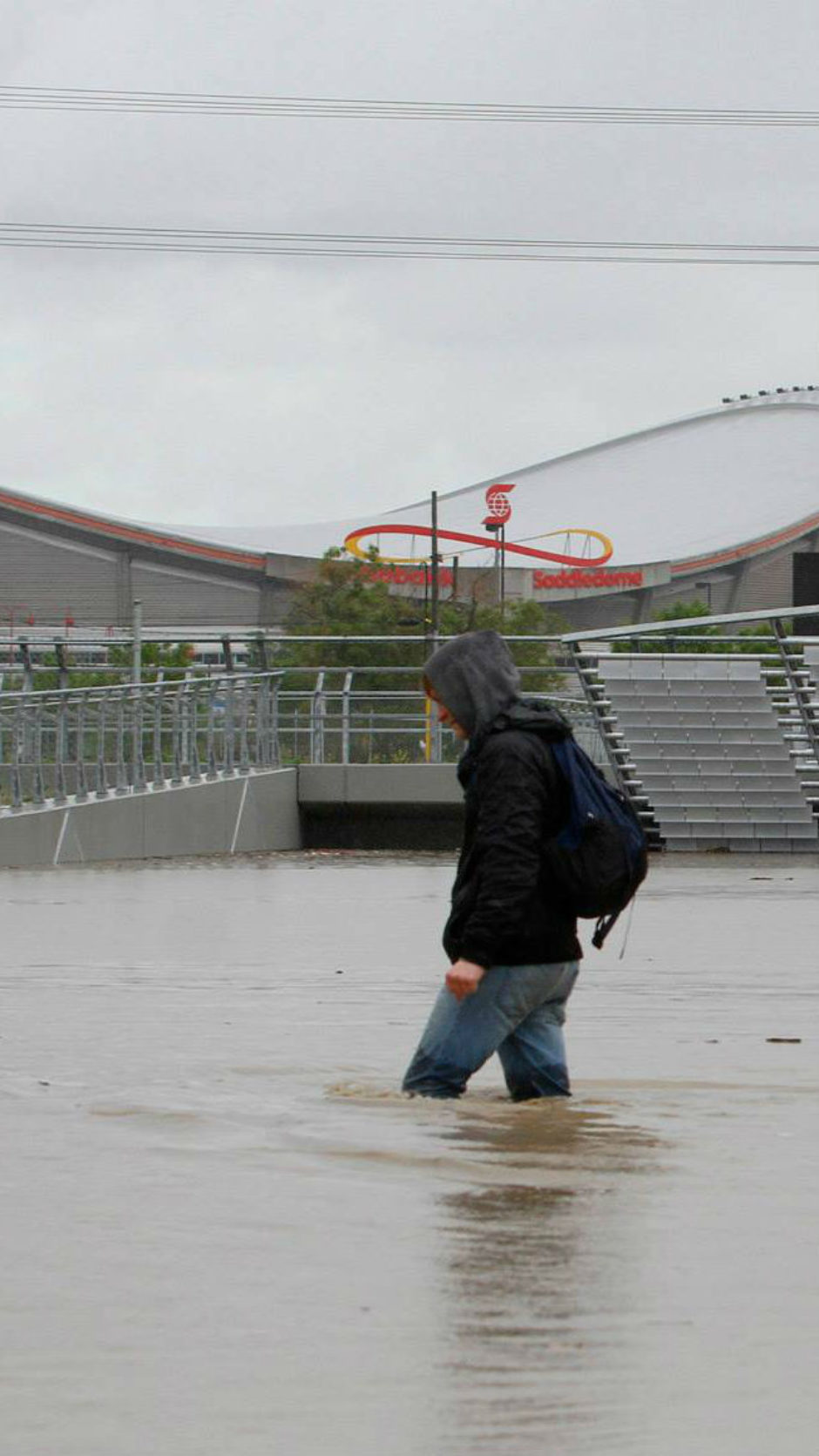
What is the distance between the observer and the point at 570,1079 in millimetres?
8148

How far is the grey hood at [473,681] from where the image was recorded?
686cm

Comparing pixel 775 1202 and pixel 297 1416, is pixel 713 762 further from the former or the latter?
pixel 297 1416

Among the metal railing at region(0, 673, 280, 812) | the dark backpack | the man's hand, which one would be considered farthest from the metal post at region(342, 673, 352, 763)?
the man's hand

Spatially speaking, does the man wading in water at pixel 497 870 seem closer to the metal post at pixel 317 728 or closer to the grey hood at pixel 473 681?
the grey hood at pixel 473 681

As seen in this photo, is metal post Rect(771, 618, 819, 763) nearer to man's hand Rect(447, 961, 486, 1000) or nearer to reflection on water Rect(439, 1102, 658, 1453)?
reflection on water Rect(439, 1102, 658, 1453)

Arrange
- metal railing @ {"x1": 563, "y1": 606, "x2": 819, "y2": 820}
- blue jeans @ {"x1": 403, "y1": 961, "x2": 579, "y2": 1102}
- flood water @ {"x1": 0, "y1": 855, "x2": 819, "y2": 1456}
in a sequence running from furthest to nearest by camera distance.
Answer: metal railing @ {"x1": 563, "y1": 606, "x2": 819, "y2": 820} < blue jeans @ {"x1": 403, "y1": 961, "x2": 579, "y2": 1102} < flood water @ {"x1": 0, "y1": 855, "x2": 819, "y2": 1456}

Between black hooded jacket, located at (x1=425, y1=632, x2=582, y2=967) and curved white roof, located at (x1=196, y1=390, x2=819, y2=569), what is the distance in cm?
9406

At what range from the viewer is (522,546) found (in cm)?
10581

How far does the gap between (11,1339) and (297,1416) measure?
71 centimetres

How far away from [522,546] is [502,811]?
99426 mm

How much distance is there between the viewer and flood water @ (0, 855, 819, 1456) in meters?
4.15

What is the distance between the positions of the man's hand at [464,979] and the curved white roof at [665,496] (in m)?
94.3

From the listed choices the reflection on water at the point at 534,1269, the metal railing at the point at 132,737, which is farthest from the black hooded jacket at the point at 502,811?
the metal railing at the point at 132,737

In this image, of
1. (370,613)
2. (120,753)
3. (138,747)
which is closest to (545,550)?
(370,613)
